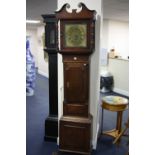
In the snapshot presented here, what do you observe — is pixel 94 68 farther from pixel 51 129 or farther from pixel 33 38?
pixel 33 38

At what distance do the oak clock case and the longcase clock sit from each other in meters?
0.51

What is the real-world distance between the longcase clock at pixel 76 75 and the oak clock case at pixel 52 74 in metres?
0.51

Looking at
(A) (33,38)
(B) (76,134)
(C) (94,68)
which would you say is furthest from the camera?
(A) (33,38)

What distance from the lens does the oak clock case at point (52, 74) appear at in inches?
126

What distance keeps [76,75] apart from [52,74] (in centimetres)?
70

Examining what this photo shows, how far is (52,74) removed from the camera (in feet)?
10.7

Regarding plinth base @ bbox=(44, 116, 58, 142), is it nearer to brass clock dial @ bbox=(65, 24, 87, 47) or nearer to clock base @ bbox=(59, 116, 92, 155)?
clock base @ bbox=(59, 116, 92, 155)

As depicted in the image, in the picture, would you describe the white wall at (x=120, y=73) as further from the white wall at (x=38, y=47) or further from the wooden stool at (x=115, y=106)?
the white wall at (x=38, y=47)

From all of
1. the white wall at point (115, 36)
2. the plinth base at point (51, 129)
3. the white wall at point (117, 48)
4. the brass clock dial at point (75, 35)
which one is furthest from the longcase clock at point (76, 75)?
the white wall at point (115, 36)

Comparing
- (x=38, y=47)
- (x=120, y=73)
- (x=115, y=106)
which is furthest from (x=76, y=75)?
(x=38, y=47)
